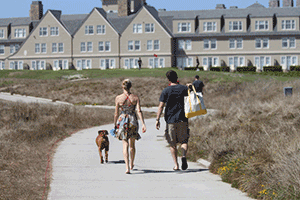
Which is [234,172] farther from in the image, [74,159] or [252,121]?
[252,121]

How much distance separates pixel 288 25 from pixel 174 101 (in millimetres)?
59694

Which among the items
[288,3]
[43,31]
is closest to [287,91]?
[43,31]

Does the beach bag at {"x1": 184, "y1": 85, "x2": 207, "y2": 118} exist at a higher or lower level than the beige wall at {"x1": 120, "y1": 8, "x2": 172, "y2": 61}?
lower

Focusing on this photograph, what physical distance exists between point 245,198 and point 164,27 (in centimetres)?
5995

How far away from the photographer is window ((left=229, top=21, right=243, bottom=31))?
66.3m

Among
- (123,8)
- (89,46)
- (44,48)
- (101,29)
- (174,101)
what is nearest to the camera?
(174,101)

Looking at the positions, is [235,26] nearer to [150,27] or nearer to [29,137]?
[150,27]

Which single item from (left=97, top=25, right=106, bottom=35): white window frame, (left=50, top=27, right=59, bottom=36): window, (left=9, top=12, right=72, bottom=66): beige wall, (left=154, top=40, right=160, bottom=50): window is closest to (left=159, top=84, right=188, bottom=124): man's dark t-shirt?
(left=154, top=40, right=160, bottom=50): window

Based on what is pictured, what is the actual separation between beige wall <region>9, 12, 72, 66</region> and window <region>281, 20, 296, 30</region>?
30.3m

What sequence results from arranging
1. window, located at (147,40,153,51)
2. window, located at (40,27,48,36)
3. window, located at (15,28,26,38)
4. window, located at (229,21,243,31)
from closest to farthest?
window, located at (147,40,153,51), window, located at (229,21,243,31), window, located at (40,27,48,36), window, located at (15,28,26,38)

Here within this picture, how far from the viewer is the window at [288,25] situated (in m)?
65.8

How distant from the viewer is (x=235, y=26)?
218 feet

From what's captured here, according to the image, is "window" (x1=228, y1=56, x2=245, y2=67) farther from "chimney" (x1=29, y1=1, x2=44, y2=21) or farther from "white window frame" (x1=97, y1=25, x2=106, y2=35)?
"chimney" (x1=29, y1=1, x2=44, y2=21)

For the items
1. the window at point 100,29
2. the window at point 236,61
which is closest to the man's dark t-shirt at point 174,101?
the window at point 236,61
